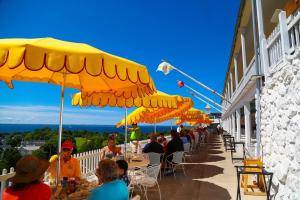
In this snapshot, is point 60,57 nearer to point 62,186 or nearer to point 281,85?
point 62,186

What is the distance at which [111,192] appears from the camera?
2734 millimetres

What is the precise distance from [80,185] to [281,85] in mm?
3583

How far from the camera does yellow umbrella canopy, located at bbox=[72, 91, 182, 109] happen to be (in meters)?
5.47

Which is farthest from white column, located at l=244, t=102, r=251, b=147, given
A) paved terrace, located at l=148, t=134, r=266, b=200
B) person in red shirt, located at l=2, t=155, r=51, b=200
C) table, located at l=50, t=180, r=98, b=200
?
person in red shirt, located at l=2, t=155, r=51, b=200

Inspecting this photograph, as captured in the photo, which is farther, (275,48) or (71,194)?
(275,48)

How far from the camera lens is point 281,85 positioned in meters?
4.34

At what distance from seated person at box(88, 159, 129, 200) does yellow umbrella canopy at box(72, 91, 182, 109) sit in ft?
7.63

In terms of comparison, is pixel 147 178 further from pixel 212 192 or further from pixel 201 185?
pixel 201 185

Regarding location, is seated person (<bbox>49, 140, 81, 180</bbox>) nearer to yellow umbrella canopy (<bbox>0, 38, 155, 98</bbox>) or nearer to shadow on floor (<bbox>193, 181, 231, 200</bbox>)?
yellow umbrella canopy (<bbox>0, 38, 155, 98</bbox>)

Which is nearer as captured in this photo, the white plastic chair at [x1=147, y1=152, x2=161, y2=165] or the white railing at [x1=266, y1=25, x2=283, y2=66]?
the white railing at [x1=266, y1=25, x2=283, y2=66]

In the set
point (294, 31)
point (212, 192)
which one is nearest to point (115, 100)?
point (212, 192)

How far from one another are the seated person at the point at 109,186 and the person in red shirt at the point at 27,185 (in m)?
0.50

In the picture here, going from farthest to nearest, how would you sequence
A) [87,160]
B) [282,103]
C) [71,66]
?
[87,160] < [282,103] < [71,66]

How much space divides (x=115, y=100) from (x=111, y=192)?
3.20 m
